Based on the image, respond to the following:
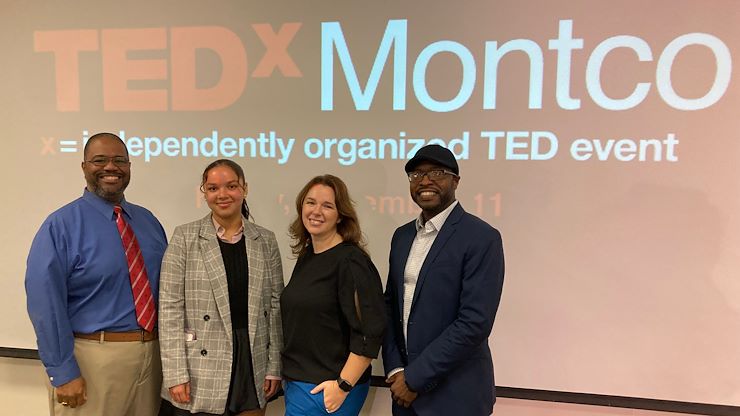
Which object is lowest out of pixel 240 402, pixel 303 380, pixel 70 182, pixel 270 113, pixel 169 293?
pixel 240 402

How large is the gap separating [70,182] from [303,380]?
1773 mm

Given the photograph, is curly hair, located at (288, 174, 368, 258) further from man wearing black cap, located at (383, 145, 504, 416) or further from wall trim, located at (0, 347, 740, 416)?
wall trim, located at (0, 347, 740, 416)

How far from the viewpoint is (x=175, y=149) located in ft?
7.52

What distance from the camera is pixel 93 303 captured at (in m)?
1.68

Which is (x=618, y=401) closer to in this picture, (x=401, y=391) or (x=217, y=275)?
(x=401, y=391)

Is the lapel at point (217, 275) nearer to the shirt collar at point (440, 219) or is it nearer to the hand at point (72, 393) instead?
the hand at point (72, 393)

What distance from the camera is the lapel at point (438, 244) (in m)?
1.56

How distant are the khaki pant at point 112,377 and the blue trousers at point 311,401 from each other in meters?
0.60

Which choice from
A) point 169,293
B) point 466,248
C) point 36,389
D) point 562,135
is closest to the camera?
point 466,248

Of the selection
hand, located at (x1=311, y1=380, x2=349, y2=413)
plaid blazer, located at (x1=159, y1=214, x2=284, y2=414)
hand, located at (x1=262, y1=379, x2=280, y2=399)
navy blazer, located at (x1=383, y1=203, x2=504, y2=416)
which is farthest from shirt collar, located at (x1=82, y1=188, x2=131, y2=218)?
navy blazer, located at (x1=383, y1=203, x2=504, y2=416)

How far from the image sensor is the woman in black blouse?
157cm

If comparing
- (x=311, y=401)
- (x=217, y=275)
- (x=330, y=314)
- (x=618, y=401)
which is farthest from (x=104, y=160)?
(x=618, y=401)

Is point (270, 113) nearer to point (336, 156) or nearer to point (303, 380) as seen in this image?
point (336, 156)

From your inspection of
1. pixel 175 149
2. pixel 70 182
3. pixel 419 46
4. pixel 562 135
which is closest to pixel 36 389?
pixel 70 182
